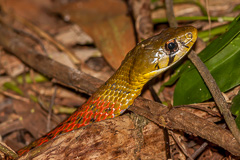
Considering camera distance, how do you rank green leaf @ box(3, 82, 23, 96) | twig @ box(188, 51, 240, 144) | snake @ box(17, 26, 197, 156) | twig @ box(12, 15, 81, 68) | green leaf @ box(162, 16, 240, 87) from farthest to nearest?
twig @ box(12, 15, 81, 68) → green leaf @ box(3, 82, 23, 96) → snake @ box(17, 26, 197, 156) → green leaf @ box(162, 16, 240, 87) → twig @ box(188, 51, 240, 144)

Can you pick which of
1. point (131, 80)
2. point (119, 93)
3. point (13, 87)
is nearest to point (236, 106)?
point (131, 80)

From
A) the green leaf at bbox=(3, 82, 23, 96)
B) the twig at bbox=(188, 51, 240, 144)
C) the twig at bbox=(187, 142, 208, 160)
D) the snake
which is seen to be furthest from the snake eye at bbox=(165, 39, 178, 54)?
the green leaf at bbox=(3, 82, 23, 96)

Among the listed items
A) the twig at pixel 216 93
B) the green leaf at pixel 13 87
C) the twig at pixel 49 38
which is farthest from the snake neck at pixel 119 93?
the green leaf at pixel 13 87

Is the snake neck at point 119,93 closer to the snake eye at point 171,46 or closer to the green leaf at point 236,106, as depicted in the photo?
the snake eye at point 171,46

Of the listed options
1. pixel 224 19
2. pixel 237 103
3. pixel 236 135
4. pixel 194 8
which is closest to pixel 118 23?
pixel 194 8

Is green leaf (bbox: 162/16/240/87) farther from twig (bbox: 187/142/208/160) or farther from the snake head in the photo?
twig (bbox: 187/142/208/160)
